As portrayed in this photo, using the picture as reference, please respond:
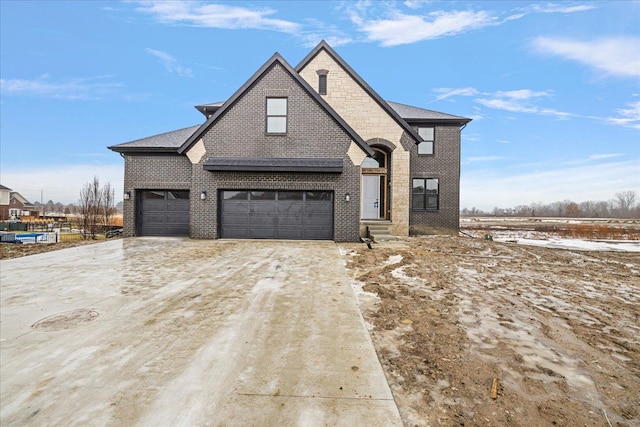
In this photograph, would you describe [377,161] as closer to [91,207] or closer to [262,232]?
[262,232]

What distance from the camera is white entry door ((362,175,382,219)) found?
1702 cm

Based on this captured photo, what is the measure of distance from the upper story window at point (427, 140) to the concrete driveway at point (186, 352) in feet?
44.8

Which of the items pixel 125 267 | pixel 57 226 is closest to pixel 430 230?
pixel 125 267

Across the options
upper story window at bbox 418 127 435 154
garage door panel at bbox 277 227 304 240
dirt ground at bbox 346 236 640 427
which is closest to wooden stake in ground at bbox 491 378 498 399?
dirt ground at bbox 346 236 640 427

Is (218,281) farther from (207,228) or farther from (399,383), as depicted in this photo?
(207,228)

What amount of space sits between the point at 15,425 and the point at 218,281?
4220 mm

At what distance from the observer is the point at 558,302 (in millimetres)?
5406

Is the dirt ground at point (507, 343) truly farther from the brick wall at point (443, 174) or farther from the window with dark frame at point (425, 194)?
the window with dark frame at point (425, 194)

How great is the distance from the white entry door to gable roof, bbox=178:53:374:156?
373 centimetres

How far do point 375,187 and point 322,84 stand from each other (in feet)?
20.7

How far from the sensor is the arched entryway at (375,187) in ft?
55.0

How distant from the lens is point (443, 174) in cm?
1800

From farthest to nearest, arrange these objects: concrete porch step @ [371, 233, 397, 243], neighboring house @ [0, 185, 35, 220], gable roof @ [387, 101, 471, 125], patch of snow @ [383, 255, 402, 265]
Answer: neighboring house @ [0, 185, 35, 220] < gable roof @ [387, 101, 471, 125] < concrete porch step @ [371, 233, 397, 243] < patch of snow @ [383, 255, 402, 265]

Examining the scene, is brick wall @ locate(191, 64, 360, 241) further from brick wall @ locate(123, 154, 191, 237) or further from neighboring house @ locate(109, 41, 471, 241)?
brick wall @ locate(123, 154, 191, 237)
